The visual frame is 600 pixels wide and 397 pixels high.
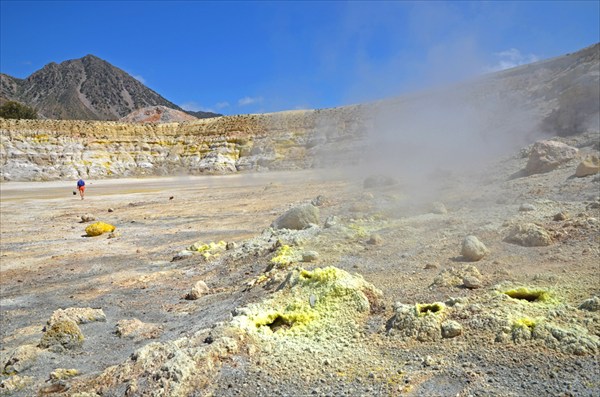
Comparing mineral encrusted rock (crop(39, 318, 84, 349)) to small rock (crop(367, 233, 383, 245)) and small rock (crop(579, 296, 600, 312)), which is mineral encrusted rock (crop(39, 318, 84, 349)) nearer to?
small rock (crop(367, 233, 383, 245))

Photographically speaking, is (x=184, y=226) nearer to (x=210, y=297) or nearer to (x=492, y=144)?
(x=210, y=297)

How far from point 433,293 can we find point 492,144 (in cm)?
1656

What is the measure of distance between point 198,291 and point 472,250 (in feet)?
12.7

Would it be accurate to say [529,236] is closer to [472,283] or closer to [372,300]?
[472,283]

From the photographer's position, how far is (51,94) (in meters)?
141

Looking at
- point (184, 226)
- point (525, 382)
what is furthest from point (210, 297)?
point (184, 226)

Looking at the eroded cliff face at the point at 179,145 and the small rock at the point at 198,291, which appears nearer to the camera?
the small rock at the point at 198,291

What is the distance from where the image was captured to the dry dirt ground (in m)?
3.12

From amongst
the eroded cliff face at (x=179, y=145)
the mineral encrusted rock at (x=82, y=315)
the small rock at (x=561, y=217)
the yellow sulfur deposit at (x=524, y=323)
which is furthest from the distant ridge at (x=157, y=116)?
the yellow sulfur deposit at (x=524, y=323)

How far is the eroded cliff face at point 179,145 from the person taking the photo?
131 ft

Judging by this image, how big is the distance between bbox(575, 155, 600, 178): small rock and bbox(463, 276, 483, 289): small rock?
6853 mm

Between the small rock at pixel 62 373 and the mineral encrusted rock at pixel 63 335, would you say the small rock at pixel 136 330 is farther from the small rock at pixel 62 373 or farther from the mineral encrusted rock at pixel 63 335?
the small rock at pixel 62 373

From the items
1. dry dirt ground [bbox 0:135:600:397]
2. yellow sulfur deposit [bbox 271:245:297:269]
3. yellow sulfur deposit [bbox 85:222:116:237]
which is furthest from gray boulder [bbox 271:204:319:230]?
yellow sulfur deposit [bbox 85:222:116:237]

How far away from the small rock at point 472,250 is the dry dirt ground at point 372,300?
83 millimetres
